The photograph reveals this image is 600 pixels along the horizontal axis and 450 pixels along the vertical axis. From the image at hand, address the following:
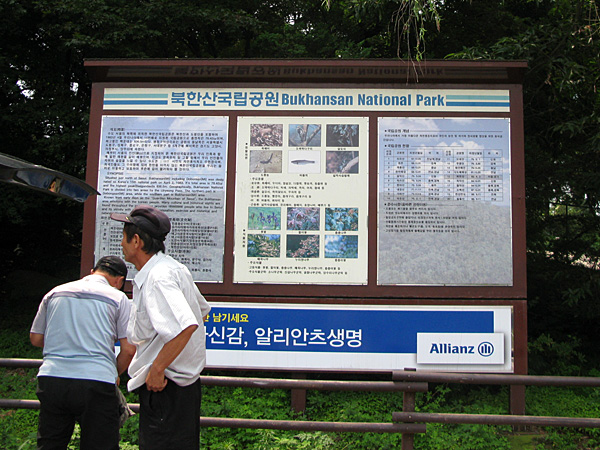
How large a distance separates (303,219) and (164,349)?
283cm

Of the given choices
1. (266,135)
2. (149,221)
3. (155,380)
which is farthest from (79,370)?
(266,135)

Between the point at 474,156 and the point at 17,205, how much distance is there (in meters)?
6.83

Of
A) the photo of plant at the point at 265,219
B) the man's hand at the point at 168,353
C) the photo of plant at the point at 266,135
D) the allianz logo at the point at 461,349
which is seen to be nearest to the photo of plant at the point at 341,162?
the photo of plant at the point at 266,135

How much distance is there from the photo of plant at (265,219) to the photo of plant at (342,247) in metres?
0.56

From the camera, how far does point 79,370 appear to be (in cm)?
270

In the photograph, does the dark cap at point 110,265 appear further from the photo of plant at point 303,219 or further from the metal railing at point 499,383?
the photo of plant at point 303,219

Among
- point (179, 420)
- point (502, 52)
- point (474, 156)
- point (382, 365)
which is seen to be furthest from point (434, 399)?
point (502, 52)

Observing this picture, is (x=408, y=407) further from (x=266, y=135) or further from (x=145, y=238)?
(x=266, y=135)

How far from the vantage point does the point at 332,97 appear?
16.7 ft

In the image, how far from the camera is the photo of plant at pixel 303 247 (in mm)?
4926

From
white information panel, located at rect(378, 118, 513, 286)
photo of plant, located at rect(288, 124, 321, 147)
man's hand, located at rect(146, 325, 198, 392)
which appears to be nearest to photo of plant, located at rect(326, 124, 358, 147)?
photo of plant, located at rect(288, 124, 321, 147)

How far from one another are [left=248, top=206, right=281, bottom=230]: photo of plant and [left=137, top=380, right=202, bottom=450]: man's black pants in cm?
266

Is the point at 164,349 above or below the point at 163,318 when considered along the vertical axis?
below

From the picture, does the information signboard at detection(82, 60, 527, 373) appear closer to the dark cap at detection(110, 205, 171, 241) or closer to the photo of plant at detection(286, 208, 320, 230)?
the photo of plant at detection(286, 208, 320, 230)
